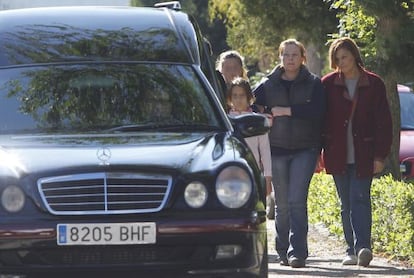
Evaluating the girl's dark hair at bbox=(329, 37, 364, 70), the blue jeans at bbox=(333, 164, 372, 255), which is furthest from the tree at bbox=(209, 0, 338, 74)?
the blue jeans at bbox=(333, 164, 372, 255)

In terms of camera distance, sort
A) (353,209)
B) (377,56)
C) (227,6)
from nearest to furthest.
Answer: (353,209), (377,56), (227,6)

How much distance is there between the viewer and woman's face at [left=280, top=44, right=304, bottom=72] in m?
10.3

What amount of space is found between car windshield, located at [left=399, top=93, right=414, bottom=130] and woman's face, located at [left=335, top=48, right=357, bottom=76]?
7003 millimetres

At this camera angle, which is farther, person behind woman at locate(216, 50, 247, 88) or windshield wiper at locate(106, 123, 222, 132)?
person behind woman at locate(216, 50, 247, 88)

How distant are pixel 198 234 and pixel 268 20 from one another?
10.1 metres

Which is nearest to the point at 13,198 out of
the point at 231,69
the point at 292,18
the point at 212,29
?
the point at 231,69

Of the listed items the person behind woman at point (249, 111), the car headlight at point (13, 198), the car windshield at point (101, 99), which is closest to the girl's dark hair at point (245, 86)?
the person behind woman at point (249, 111)

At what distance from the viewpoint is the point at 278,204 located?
10445mm

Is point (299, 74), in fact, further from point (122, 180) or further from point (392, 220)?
point (122, 180)

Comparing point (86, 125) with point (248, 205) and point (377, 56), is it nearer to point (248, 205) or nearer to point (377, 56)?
point (248, 205)

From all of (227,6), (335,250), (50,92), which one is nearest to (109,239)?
(50,92)

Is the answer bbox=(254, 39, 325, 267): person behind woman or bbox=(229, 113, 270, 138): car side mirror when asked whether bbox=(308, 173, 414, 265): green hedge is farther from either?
bbox=(229, 113, 270, 138): car side mirror

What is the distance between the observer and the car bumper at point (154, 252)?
6.81 m

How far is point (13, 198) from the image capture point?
22.5 ft
